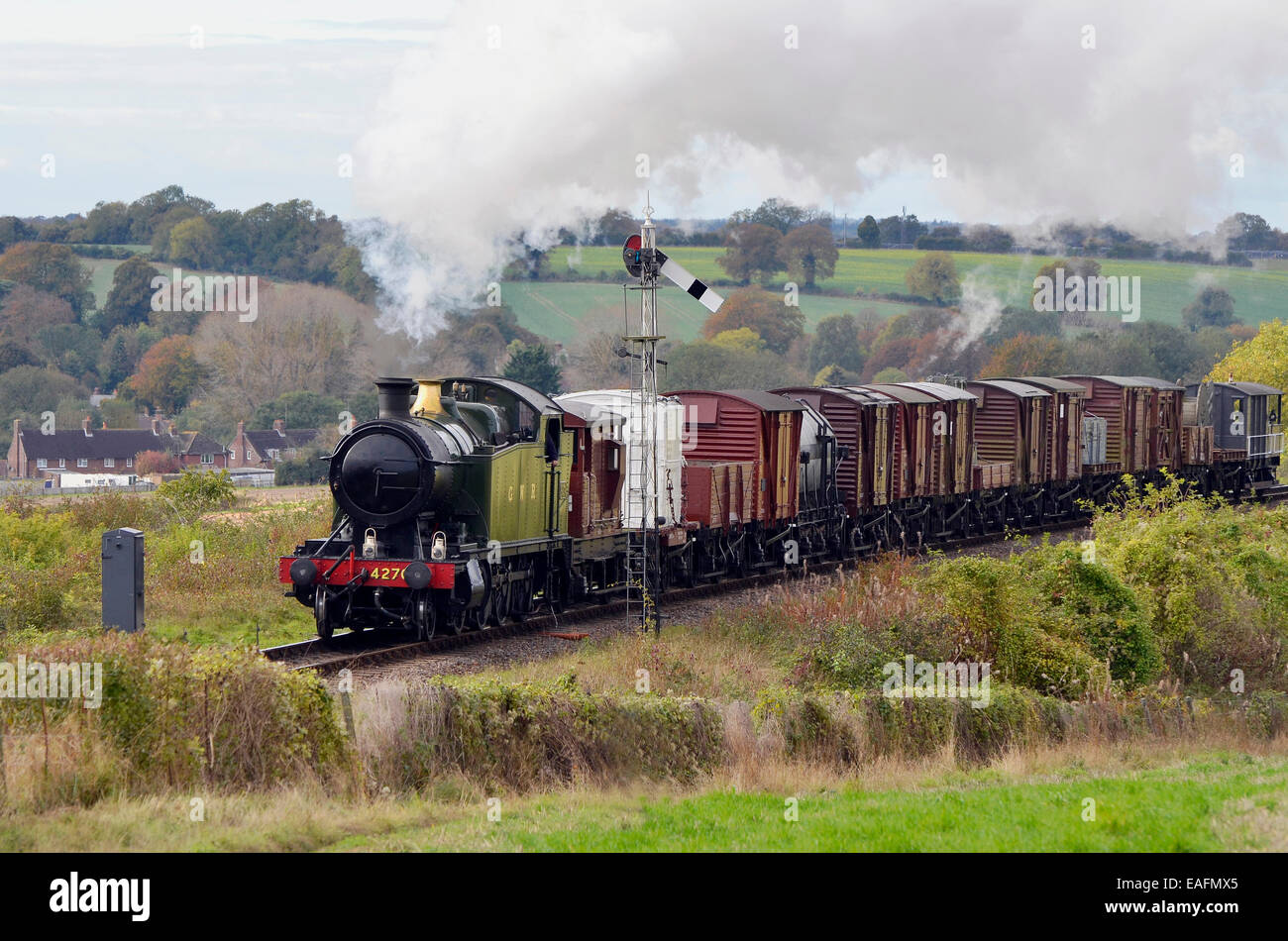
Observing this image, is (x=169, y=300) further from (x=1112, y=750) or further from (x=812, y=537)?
(x=1112, y=750)

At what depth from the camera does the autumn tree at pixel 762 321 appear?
100 metres

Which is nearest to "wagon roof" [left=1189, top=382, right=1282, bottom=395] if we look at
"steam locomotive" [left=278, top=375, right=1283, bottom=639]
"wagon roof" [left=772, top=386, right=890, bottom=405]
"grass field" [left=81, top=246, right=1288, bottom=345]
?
"steam locomotive" [left=278, top=375, right=1283, bottom=639]

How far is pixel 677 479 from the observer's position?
24.3 metres

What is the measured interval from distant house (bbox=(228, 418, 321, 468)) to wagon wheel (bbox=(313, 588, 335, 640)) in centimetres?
5498

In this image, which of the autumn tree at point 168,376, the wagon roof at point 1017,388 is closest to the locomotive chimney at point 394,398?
the wagon roof at point 1017,388

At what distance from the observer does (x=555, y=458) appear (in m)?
22.0

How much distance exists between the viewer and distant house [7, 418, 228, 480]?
78.8m

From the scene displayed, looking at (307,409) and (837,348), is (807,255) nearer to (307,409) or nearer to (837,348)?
(837,348)

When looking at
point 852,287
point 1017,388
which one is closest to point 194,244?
point 852,287

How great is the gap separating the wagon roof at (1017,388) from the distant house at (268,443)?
43948mm

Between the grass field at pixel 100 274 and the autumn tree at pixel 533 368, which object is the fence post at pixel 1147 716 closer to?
the autumn tree at pixel 533 368

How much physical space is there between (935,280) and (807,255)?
39.1 ft
